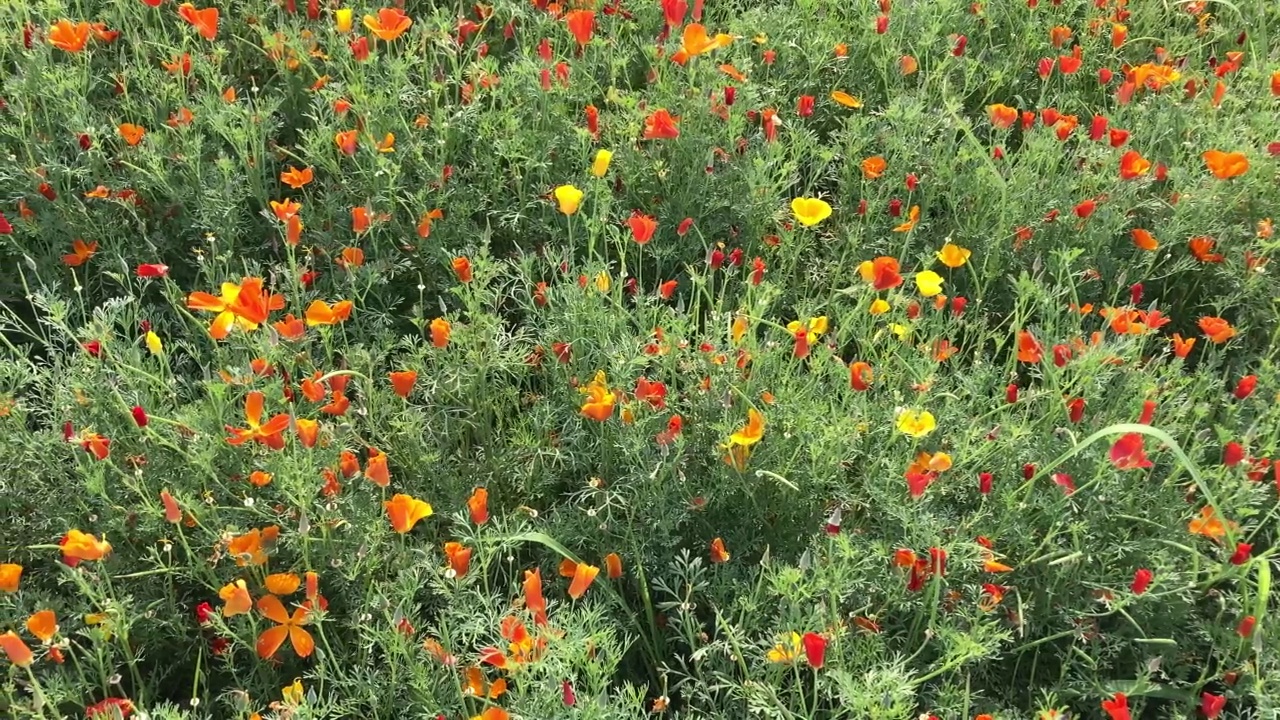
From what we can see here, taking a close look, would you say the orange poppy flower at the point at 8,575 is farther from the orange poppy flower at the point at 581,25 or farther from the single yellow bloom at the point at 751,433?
the orange poppy flower at the point at 581,25

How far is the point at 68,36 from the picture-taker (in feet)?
8.66

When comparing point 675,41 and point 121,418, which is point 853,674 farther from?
point 675,41

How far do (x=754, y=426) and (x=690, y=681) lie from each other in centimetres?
48

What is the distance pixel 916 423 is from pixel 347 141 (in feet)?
4.75

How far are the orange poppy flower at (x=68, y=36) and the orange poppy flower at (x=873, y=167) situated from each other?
200 cm

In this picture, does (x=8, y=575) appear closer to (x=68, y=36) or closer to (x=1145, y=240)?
(x=68, y=36)

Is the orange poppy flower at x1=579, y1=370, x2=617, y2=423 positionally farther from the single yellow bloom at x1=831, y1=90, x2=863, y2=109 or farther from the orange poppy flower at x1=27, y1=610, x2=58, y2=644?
the single yellow bloom at x1=831, y1=90, x2=863, y2=109

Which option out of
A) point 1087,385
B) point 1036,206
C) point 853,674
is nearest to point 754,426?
point 853,674

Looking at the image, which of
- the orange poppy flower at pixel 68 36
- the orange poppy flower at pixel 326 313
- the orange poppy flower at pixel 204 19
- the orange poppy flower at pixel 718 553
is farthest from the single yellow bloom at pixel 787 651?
the orange poppy flower at pixel 68 36

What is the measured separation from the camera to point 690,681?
1.89 m

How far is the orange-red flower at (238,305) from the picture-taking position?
71.5 inches

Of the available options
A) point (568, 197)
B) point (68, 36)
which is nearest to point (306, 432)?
point (568, 197)

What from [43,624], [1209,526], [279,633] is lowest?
[279,633]

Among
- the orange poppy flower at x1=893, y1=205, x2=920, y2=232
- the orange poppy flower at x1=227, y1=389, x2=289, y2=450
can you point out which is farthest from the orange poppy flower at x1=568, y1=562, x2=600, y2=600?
the orange poppy flower at x1=893, y1=205, x2=920, y2=232
